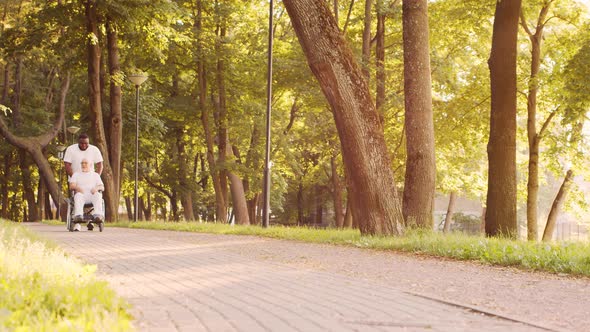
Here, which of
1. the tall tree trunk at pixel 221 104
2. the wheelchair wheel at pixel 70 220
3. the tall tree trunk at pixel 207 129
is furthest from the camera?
the tall tree trunk at pixel 207 129

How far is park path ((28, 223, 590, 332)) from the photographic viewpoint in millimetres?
5289

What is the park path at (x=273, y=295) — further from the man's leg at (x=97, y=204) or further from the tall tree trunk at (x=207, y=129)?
the tall tree trunk at (x=207, y=129)

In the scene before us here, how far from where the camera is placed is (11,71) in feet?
131

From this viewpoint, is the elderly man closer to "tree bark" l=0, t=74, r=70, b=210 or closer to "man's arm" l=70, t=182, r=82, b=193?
"man's arm" l=70, t=182, r=82, b=193

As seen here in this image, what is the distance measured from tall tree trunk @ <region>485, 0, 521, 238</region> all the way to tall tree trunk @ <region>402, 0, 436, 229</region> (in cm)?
165

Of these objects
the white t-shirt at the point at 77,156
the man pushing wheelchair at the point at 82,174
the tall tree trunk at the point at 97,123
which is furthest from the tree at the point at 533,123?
the white t-shirt at the point at 77,156

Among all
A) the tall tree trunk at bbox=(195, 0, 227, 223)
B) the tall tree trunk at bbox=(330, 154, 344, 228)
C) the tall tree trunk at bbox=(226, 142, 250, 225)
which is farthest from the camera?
the tall tree trunk at bbox=(330, 154, 344, 228)

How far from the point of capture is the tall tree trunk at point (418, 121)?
15141mm

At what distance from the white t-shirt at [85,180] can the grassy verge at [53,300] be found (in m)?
10.0

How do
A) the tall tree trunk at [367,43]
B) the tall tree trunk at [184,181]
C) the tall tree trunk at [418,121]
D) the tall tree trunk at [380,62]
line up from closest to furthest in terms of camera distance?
the tall tree trunk at [418,121], the tall tree trunk at [367,43], the tall tree trunk at [380,62], the tall tree trunk at [184,181]

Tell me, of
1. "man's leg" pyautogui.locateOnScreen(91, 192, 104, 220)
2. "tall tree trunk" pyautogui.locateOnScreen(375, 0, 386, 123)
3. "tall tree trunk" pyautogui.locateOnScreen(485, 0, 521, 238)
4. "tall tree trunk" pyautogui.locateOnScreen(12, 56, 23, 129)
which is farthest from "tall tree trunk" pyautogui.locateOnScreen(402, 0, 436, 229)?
"tall tree trunk" pyautogui.locateOnScreen(12, 56, 23, 129)

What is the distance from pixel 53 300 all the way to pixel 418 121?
11.3m

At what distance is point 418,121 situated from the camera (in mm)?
15234

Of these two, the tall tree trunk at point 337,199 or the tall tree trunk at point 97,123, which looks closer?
the tall tree trunk at point 97,123
